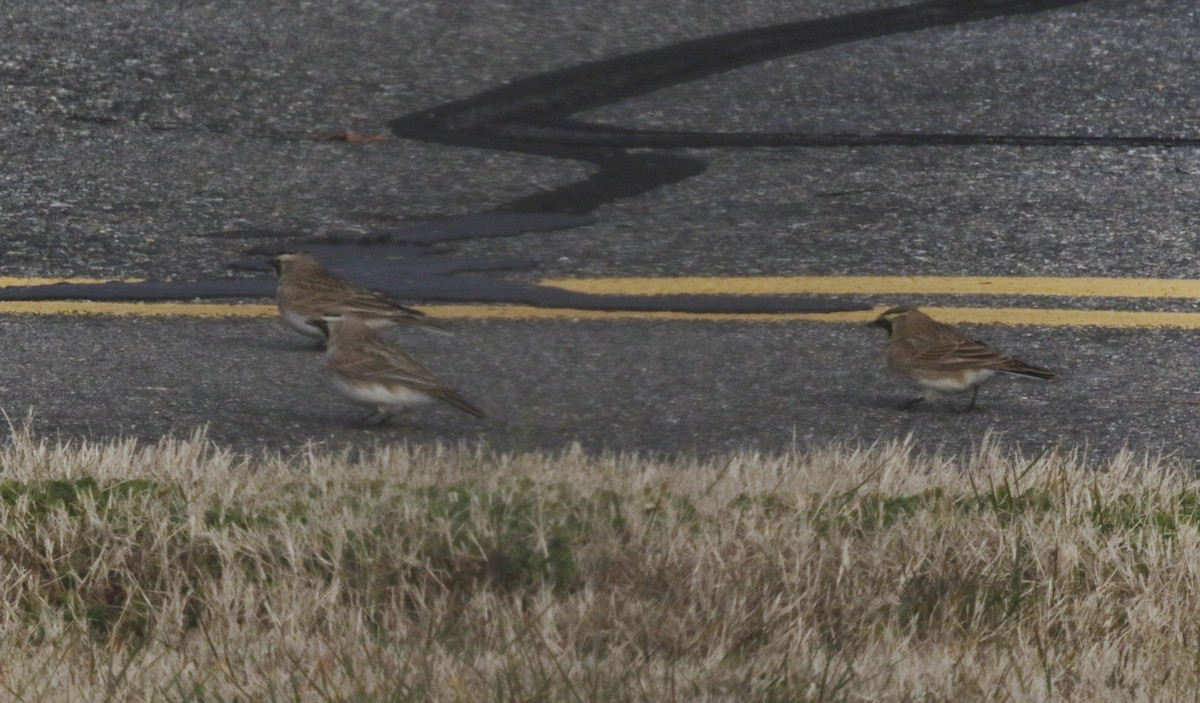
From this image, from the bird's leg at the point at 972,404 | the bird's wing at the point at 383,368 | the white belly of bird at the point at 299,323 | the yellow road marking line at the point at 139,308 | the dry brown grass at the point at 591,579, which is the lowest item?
the yellow road marking line at the point at 139,308

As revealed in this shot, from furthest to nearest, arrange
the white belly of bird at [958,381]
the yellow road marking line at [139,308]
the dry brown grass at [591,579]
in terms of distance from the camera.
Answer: the yellow road marking line at [139,308] → the white belly of bird at [958,381] → the dry brown grass at [591,579]

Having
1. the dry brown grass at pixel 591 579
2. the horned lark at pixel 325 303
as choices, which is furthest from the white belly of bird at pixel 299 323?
the dry brown grass at pixel 591 579

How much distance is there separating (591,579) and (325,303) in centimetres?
255

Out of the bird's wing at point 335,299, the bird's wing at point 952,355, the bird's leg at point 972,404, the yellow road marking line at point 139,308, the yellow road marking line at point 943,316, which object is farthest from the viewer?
the yellow road marking line at point 139,308

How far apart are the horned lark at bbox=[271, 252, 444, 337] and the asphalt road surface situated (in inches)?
7.7

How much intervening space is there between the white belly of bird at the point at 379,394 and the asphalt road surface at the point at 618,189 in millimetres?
126

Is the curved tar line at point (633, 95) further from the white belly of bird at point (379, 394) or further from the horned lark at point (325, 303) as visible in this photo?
the white belly of bird at point (379, 394)

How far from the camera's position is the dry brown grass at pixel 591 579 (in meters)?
3.57

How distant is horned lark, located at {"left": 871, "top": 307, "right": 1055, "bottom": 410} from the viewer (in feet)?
18.9

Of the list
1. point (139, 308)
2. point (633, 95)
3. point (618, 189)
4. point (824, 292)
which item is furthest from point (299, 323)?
point (633, 95)

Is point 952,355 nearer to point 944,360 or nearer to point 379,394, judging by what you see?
point 944,360

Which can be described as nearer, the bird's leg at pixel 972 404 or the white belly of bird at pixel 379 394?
the white belly of bird at pixel 379 394

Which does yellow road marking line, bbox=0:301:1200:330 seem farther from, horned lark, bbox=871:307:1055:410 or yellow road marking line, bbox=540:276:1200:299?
horned lark, bbox=871:307:1055:410

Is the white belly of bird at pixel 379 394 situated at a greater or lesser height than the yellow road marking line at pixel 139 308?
greater
